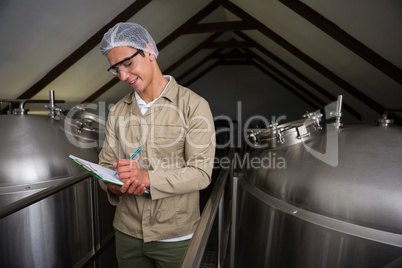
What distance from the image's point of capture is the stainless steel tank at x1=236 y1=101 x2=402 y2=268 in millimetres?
937

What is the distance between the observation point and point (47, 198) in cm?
140

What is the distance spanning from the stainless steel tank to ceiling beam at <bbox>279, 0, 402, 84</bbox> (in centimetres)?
164

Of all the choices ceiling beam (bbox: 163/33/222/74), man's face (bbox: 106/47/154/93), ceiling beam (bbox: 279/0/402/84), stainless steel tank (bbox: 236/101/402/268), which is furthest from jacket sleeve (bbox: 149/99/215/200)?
ceiling beam (bbox: 163/33/222/74)

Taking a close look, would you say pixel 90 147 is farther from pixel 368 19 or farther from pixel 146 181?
pixel 368 19

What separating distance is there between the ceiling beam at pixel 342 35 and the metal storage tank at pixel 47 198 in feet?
8.12

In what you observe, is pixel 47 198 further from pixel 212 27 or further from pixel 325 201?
pixel 212 27

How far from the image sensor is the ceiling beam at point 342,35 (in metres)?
2.48

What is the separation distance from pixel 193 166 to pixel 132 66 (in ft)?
1.41

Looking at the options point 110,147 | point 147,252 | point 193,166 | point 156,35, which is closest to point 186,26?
point 156,35

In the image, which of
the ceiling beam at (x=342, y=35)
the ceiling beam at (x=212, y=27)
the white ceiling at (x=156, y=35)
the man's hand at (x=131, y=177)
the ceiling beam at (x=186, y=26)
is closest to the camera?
the man's hand at (x=131, y=177)

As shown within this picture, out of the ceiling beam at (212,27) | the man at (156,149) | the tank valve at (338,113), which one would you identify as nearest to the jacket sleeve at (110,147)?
the man at (156,149)

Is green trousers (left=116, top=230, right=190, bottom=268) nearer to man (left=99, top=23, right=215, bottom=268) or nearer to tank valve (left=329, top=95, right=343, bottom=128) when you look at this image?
man (left=99, top=23, right=215, bottom=268)

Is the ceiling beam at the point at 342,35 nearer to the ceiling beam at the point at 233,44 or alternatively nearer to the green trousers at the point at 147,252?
the green trousers at the point at 147,252

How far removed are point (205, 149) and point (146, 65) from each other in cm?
38
